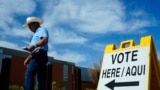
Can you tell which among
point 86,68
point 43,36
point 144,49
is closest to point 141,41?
point 144,49

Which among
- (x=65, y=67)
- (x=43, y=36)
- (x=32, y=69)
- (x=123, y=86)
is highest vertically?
(x=65, y=67)

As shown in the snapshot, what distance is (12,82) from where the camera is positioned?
3316 centimetres

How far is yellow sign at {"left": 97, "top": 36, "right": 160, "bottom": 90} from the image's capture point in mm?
4684

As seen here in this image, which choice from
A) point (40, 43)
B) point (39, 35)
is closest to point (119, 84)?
point (40, 43)

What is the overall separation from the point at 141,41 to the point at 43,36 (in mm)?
1894

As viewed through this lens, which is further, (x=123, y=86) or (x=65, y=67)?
(x=65, y=67)

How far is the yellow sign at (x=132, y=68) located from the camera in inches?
184

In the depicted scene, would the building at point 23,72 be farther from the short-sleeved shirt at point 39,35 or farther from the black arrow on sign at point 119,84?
the black arrow on sign at point 119,84

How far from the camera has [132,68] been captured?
4.87 meters

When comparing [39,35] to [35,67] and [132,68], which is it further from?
[132,68]

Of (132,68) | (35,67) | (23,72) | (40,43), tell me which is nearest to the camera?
(132,68)

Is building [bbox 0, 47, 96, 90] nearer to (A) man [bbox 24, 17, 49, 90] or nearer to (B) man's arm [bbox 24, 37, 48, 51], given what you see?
(A) man [bbox 24, 17, 49, 90]

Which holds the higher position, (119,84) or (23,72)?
(23,72)

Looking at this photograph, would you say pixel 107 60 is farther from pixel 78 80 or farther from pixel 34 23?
pixel 78 80
